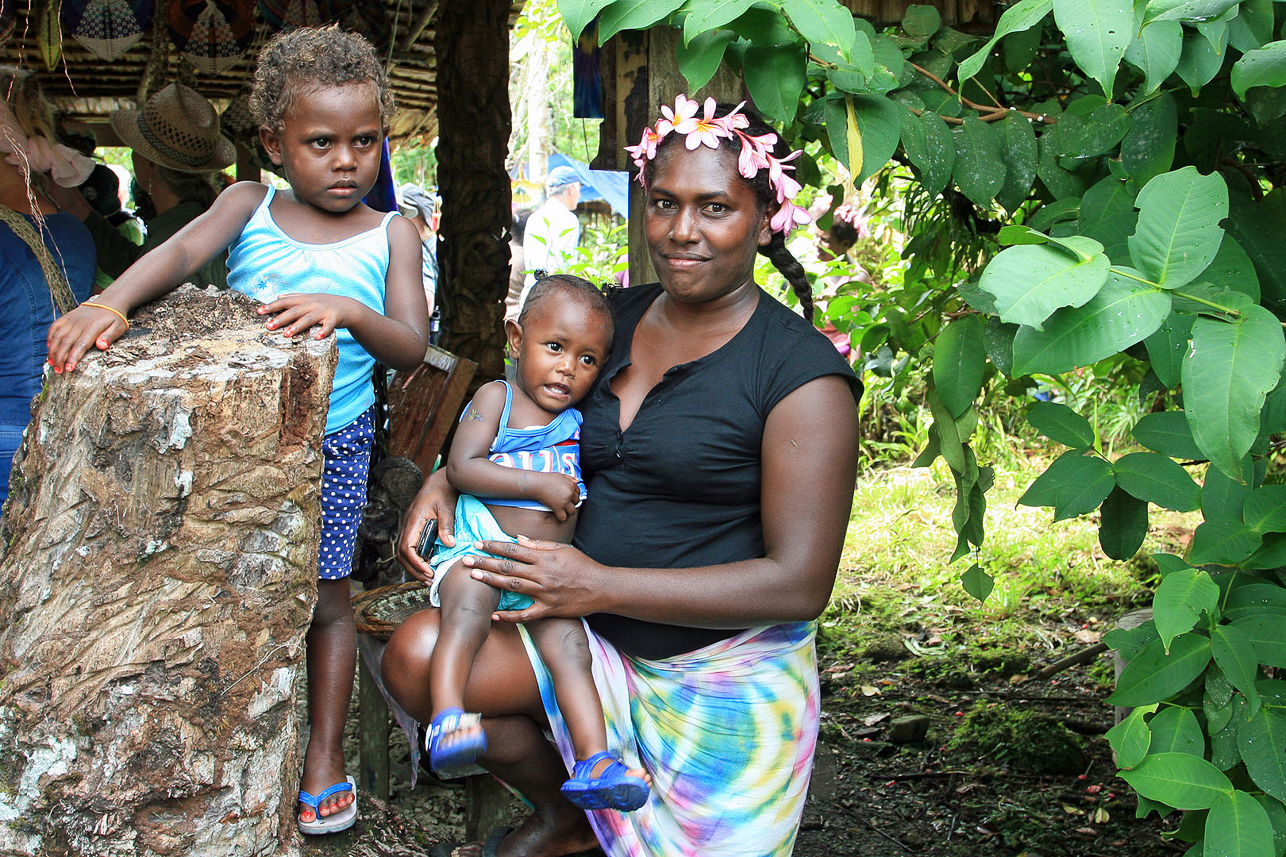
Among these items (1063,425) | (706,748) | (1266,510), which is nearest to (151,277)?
(706,748)

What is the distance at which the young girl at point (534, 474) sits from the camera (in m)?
1.89

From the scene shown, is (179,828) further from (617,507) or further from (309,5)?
(309,5)

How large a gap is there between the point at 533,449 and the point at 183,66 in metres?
3.86

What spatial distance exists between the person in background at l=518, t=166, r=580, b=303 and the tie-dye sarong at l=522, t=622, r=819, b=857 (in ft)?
20.3

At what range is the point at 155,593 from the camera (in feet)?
5.30

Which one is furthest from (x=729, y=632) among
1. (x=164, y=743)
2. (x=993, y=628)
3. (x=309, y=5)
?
(x=309, y=5)

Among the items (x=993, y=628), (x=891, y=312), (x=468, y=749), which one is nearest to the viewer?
(x=468, y=749)

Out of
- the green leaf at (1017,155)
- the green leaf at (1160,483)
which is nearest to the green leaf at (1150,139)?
the green leaf at (1017,155)

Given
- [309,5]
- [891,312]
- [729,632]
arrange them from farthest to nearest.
Answer: [309,5] < [891,312] < [729,632]

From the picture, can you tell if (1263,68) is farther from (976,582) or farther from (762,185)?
(976,582)

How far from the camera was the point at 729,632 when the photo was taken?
80.4 inches

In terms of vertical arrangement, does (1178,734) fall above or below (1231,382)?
below

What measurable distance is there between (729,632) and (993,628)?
3255 millimetres

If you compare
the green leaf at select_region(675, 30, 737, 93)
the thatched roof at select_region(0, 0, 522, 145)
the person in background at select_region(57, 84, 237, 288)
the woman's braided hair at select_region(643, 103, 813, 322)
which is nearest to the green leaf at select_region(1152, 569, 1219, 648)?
the woman's braided hair at select_region(643, 103, 813, 322)
